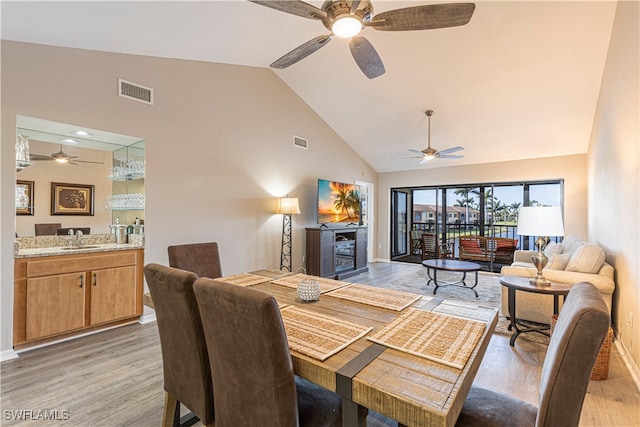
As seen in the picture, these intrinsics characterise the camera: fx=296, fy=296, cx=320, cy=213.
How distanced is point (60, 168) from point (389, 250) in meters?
6.76

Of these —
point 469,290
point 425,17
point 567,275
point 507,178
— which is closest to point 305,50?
point 425,17

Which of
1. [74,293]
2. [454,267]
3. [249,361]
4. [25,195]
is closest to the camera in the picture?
[249,361]

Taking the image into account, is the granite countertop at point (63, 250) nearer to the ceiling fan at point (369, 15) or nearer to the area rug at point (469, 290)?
the ceiling fan at point (369, 15)

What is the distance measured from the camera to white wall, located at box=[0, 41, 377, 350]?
2.71 m

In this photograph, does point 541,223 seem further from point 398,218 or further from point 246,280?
point 398,218

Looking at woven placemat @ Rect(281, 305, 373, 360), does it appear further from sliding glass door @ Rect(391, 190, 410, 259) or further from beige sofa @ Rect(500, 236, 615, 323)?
sliding glass door @ Rect(391, 190, 410, 259)

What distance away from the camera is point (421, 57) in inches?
156

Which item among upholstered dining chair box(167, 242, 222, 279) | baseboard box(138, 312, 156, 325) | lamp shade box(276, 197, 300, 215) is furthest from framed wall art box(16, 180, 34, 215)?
lamp shade box(276, 197, 300, 215)

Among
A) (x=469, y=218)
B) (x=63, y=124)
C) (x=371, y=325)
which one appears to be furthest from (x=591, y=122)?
(x=63, y=124)

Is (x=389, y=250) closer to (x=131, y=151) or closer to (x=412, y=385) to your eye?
(x=131, y=151)

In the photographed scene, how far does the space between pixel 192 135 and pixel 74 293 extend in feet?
7.18

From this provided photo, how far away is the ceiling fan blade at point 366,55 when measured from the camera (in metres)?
2.24

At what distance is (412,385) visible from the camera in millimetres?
950

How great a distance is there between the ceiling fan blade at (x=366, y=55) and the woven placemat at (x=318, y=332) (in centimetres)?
196
